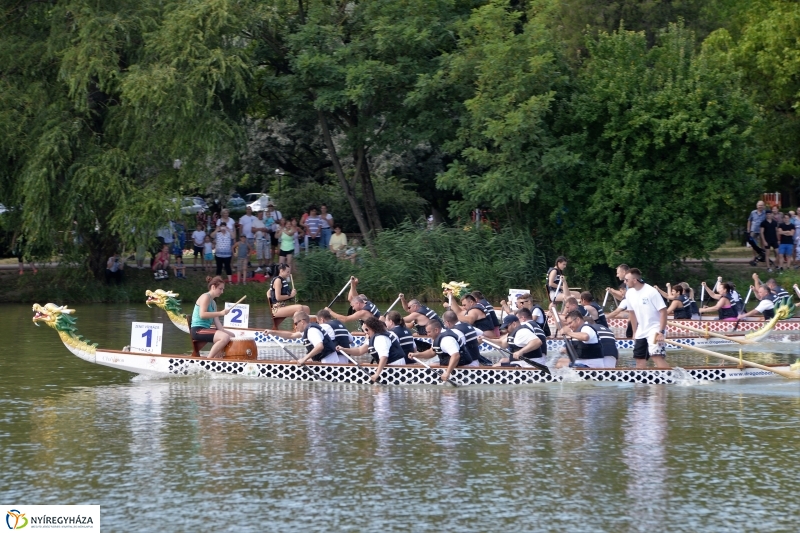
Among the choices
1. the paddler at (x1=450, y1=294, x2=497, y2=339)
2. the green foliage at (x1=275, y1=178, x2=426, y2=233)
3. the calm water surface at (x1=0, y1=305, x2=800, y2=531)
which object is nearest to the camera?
the calm water surface at (x1=0, y1=305, x2=800, y2=531)

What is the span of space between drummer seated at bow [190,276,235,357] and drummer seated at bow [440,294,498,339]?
13.8 ft

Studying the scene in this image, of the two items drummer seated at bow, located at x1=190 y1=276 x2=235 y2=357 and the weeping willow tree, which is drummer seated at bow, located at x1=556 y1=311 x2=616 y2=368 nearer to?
drummer seated at bow, located at x1=190 y1=276 x2=235 y2=357

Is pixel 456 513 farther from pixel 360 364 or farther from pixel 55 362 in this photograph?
pixel 55 362

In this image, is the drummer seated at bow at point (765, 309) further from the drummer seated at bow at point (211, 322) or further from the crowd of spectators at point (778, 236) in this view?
the drummer seated at bow at point (211, 322)

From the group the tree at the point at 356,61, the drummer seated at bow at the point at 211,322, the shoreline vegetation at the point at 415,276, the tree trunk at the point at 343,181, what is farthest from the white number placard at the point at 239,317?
the tree trunk at the point at 343,181

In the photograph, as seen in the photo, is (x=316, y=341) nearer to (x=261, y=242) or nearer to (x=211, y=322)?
(x=211, y=322)

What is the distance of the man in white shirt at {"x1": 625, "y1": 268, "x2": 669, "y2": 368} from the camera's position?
18.5m

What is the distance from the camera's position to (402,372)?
738 inches

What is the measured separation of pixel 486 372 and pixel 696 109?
55.9 feet

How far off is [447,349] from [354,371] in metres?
1.56

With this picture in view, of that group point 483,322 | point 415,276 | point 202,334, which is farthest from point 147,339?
point 415,276

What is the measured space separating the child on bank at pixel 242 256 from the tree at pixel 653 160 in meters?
8.99

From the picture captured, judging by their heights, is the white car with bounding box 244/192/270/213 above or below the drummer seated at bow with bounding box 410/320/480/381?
above

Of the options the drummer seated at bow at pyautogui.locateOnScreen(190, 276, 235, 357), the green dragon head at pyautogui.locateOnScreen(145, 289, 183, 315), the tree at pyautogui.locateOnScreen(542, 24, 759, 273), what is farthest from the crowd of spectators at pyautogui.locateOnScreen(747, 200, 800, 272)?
the drummer seated at bow at pyautogui.locateOnScreen(190, 276, 235, 357)
